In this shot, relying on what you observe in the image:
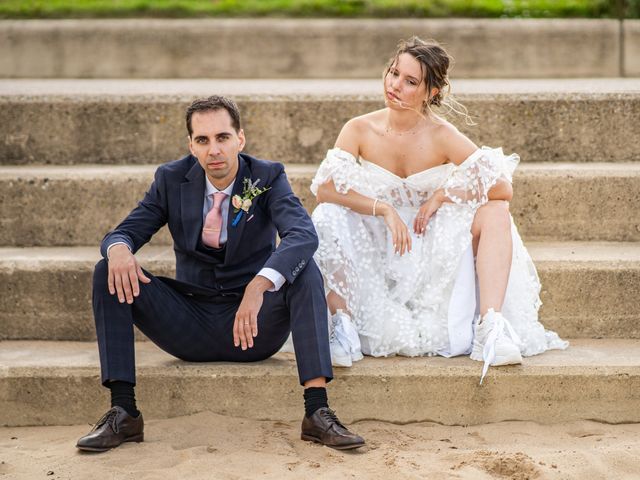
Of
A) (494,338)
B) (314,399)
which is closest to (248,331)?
(314,399)

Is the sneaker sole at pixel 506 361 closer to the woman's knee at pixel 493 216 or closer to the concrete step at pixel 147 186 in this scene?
the woman's knee at pixel 493 216

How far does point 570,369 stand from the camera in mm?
3928

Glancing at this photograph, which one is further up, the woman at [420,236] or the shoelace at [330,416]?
the woman at [420,236]

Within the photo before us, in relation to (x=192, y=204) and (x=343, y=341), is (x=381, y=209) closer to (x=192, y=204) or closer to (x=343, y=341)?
(x=343, y=341)

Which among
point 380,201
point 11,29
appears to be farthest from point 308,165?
point 11,29

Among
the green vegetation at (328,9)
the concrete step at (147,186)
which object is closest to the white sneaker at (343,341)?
the concrete step at (147,186)

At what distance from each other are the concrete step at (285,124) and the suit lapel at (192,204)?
5.06ft

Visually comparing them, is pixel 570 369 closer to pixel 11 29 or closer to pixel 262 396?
pixel 262 396

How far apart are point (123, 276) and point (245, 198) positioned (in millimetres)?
618

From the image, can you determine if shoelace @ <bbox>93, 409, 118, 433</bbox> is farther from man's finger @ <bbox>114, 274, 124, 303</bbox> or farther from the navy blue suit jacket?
the navy blue suit jacket

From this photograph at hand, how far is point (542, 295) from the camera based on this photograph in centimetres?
449

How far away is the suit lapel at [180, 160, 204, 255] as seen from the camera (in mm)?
3920

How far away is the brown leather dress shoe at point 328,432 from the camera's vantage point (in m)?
3.55

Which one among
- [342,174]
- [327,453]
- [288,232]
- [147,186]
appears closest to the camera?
[327,453]
